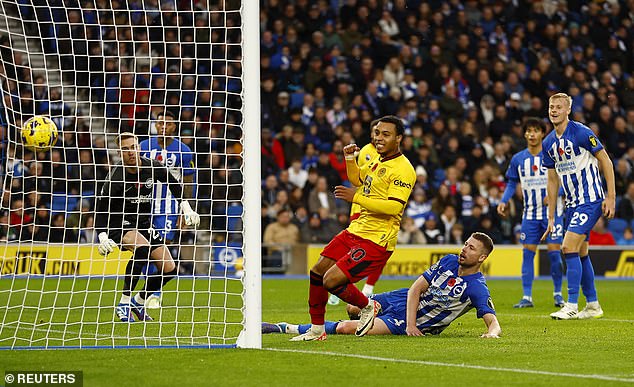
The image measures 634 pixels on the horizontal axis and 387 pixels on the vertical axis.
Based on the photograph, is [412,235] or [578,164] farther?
[412,235]

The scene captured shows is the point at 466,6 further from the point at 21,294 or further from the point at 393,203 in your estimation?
the point at 393,203

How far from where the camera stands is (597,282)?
20.3 m

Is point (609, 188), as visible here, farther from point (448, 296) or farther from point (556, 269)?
point (448, 296)

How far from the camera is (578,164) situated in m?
11.7

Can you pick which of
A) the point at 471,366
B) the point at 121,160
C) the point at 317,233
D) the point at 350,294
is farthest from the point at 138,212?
the point at 317,233

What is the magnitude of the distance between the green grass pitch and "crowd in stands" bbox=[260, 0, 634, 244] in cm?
1193

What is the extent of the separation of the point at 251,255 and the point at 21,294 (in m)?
7.55

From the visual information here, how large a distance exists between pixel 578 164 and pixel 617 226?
1267 centimetres

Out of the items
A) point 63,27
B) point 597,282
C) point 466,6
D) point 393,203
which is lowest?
point 597,282

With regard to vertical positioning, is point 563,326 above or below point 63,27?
below

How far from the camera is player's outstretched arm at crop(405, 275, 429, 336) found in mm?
8922

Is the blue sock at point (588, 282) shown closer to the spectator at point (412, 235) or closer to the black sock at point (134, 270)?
the black sock at point (134, 270)

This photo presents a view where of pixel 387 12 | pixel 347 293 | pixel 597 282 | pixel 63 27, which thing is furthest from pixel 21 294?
pixel 387 12

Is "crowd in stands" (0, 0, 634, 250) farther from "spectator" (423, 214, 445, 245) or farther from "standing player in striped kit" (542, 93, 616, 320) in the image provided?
"standing player in striped kit" (542, 93, 616, 320)
